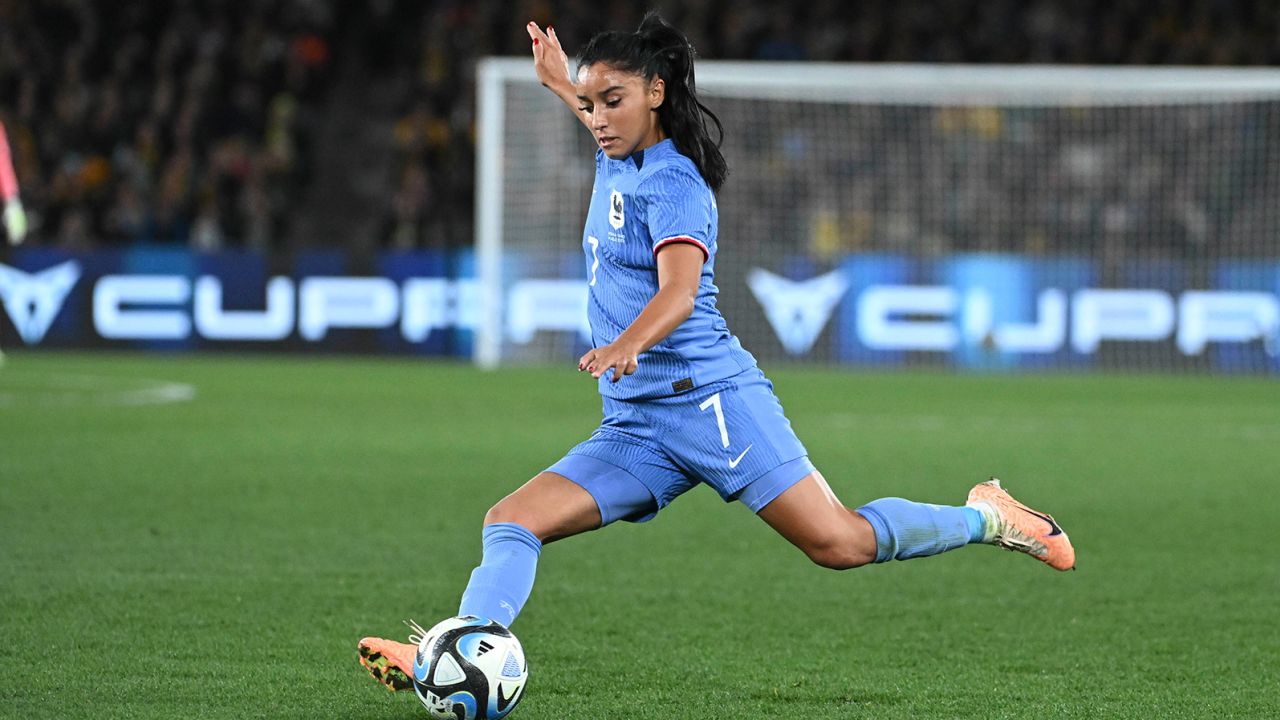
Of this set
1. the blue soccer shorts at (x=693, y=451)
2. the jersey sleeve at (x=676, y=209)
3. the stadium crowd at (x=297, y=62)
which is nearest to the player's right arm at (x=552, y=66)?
the jersey sleeve at (x=676, y=209)

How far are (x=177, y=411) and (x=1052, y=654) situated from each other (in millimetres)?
8526

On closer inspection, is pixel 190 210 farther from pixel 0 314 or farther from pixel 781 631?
pixel 781 631

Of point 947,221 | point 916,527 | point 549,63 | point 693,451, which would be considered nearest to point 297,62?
point 947,221

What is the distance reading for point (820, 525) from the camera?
4.21 meters

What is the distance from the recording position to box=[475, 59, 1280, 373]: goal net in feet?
56.5

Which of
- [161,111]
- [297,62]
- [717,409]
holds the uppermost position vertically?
[297,62]

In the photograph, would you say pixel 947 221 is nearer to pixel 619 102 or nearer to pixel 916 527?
pixel 916 527

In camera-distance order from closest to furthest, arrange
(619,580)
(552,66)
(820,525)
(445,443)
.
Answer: (820,525)
(552,66)
(619,580)
(445,443)

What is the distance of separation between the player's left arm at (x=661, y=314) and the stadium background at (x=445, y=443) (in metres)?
0.92

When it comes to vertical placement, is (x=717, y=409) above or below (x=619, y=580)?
above

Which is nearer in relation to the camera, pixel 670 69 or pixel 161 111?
pixel 670 69

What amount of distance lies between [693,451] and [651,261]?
453 mm

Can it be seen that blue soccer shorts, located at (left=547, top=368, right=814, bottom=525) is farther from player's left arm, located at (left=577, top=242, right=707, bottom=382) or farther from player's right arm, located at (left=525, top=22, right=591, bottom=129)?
player's right arm, located at (left=525, top=22, right=591, bottom=129)

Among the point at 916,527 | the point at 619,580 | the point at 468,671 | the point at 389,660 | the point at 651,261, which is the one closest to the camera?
the point at 468,671
